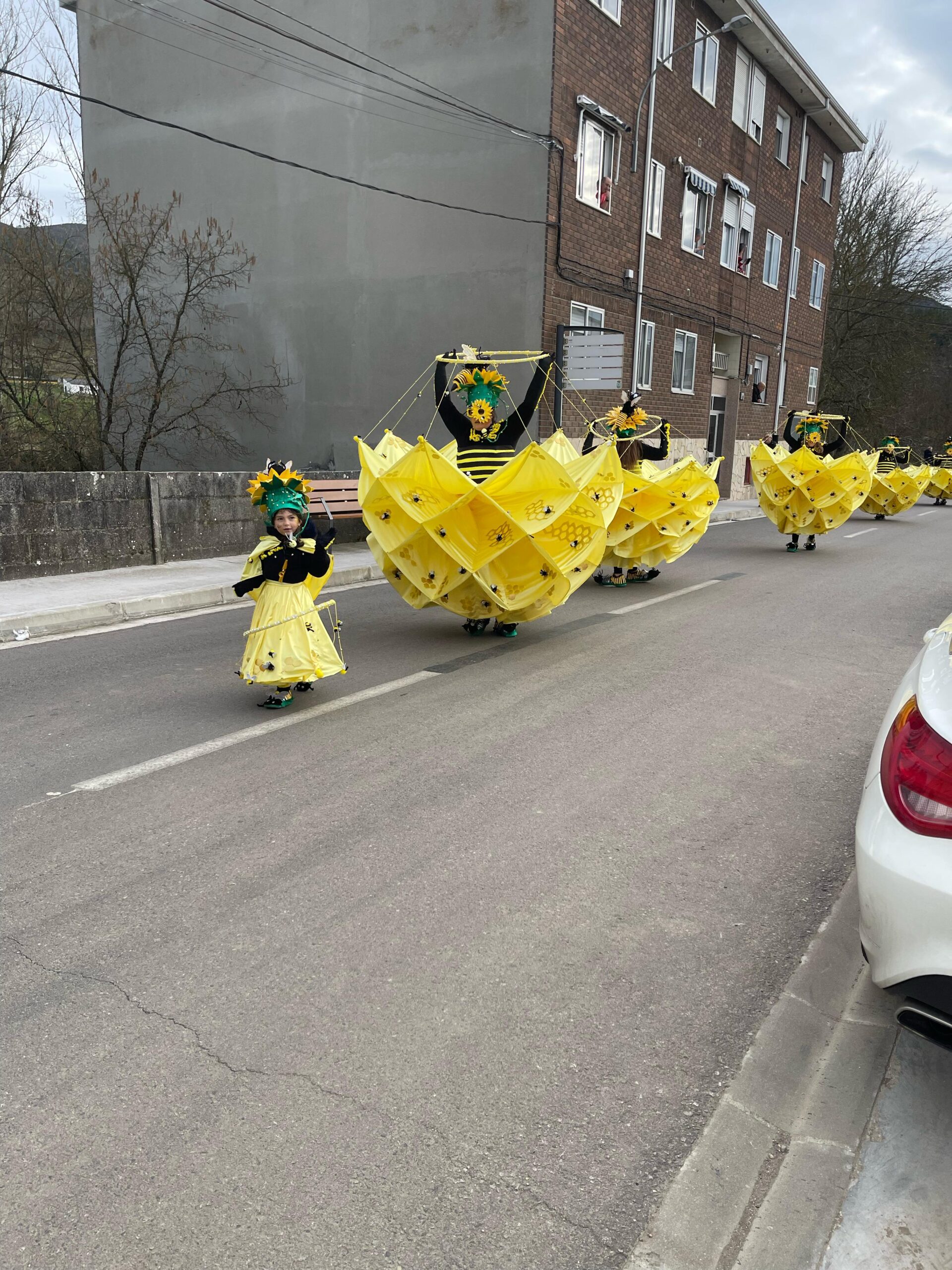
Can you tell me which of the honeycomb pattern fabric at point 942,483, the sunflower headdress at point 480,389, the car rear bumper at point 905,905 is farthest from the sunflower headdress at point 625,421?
the honeycomb pattern fabric at point 942,483

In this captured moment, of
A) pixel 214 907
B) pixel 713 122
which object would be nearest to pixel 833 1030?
pixel 214 907

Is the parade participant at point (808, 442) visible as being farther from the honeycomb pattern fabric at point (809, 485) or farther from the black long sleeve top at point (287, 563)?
the black long sleeve top at point (287, 563)

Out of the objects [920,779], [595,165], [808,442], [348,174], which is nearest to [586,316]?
[595,165]

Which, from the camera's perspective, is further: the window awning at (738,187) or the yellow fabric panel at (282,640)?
the window awning at (738,187)

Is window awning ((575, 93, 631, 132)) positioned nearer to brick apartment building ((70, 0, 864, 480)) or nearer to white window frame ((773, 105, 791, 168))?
brick apartment building ((70, 0, 864, 480))

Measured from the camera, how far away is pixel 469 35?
59.0ft

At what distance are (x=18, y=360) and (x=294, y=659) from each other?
45.6 ft

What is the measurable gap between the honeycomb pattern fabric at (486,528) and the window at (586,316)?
11.3 meters

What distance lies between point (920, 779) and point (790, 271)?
32.9 m

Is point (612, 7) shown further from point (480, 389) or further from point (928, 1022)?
point (928, 1022)

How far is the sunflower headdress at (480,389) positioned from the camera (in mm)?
8391

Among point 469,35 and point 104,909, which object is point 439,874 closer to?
point 104,909

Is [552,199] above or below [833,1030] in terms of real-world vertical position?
above

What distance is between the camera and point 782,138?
29797 millimetres
